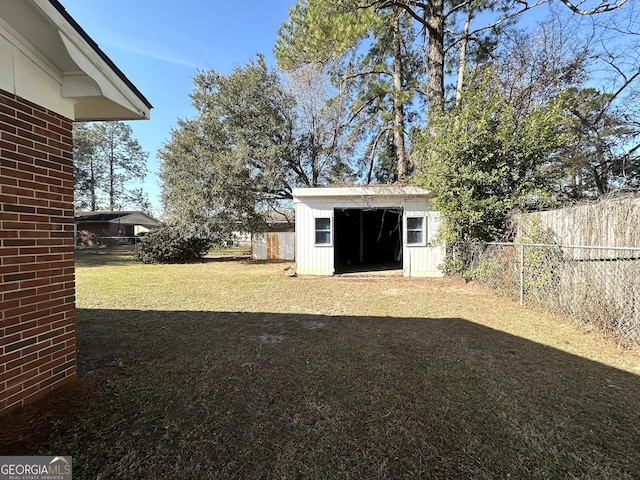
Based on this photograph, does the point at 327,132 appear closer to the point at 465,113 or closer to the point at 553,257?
the point at 465,113

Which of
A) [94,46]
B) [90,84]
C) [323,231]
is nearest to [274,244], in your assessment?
[323,231]

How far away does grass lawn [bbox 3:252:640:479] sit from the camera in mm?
1883

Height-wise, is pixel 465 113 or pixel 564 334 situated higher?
pixel 465 113

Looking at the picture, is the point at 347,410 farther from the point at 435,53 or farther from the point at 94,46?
the point at 435,53

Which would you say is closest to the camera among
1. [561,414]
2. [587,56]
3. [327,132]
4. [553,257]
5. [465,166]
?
[561,414]

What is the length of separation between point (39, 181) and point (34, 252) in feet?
1.92

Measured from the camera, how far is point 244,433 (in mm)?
2150

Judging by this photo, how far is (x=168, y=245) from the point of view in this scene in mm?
14836

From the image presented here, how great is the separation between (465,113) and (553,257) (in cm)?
455

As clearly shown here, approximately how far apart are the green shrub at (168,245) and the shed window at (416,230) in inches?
398

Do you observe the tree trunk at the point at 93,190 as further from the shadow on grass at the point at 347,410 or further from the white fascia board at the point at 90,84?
the white fascia board at the point at 90,84

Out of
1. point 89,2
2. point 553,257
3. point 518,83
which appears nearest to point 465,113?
point 518,83

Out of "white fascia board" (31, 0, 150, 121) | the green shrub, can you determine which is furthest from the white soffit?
the green shrub

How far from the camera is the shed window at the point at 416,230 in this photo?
962 centimetres
